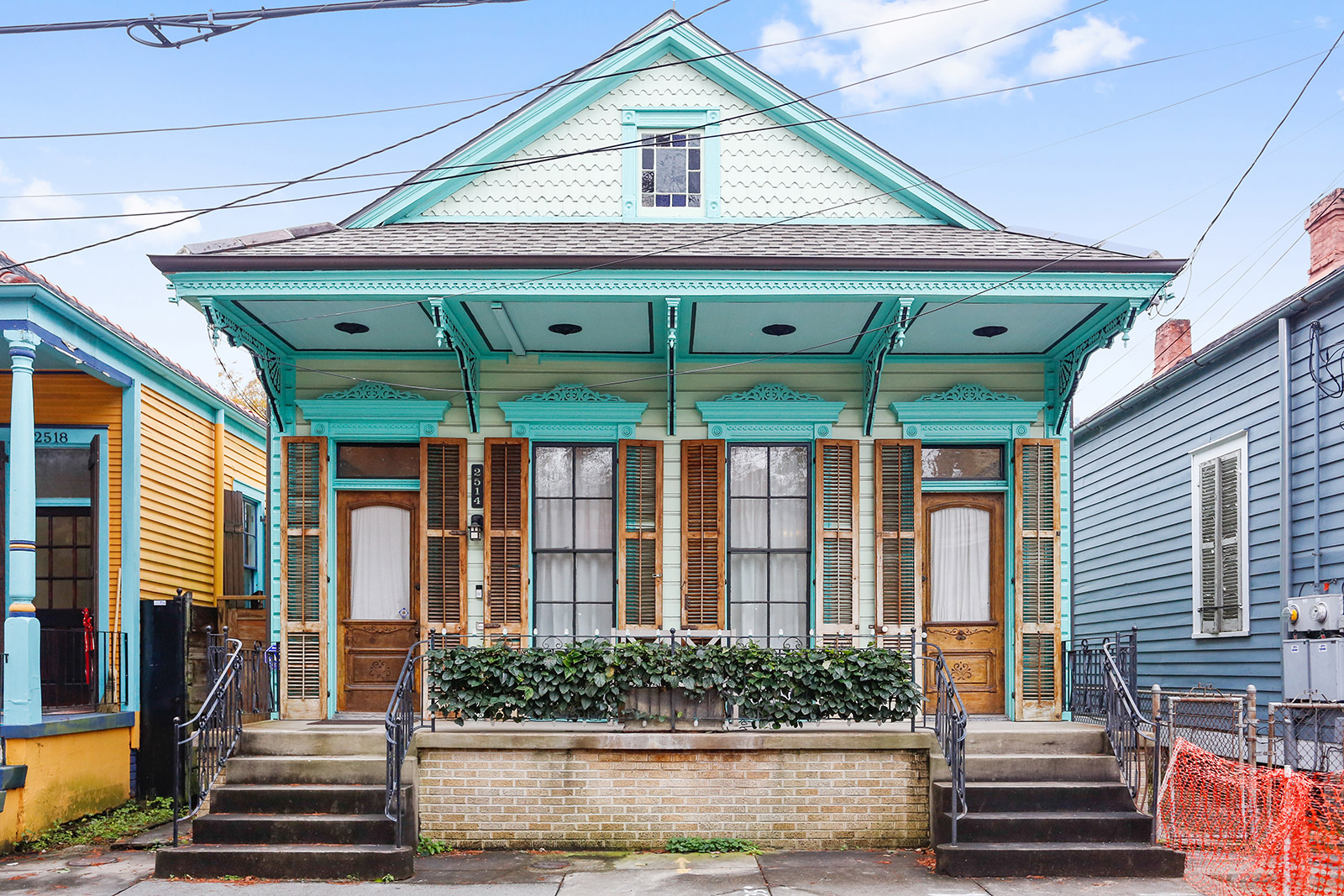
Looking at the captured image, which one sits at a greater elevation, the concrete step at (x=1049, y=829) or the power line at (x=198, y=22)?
the power line at (x=198, y=22)

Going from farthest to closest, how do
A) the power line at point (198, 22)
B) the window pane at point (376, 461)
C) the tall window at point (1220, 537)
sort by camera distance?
the tall window at point (1220, 537)
the window pane at point (376, 461)
the power line at point (198, 22)

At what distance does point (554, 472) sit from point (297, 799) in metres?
3.84

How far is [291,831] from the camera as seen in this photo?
8312 mm

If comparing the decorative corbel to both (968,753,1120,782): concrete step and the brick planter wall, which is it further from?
(968,753,1120,782): concrete step

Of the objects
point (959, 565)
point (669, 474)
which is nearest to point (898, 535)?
point (959, 565)

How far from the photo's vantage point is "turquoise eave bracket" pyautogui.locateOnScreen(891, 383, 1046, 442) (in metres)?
11.0

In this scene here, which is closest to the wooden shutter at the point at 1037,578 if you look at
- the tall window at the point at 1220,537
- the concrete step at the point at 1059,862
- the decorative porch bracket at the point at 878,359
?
Answer: the decorative porch bracket at the point at 878,359

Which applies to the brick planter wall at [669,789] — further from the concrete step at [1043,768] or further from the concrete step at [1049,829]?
the concrete step at [1049,829]

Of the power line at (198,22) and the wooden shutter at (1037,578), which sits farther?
the wooden shutter at (1037,578)

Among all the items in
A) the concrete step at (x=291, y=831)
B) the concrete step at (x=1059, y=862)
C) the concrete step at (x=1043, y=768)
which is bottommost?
the concrete step at (x=1059, y=862)

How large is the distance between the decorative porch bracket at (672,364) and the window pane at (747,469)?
0.64m

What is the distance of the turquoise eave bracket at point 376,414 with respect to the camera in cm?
1094

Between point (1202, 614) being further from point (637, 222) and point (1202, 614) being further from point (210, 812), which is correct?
point (210, 812)

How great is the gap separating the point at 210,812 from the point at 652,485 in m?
4.72
